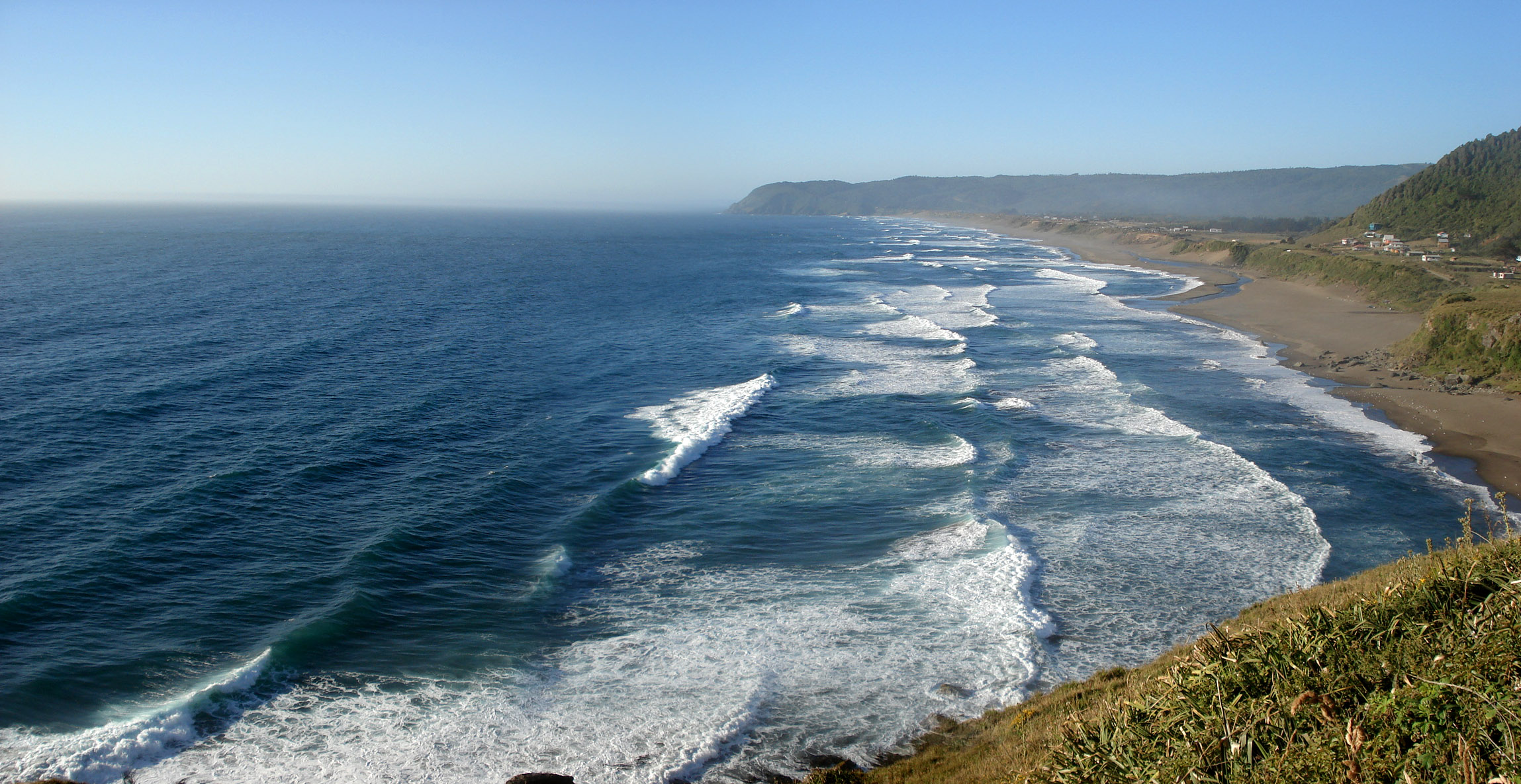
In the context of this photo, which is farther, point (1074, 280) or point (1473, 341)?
point (1074, 280)

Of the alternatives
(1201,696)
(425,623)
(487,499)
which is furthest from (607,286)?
(1201,696)

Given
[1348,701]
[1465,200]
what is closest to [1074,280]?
[1465,200]

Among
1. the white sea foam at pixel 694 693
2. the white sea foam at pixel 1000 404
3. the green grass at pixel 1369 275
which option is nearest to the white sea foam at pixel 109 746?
the white sea foam at pixel 694 693

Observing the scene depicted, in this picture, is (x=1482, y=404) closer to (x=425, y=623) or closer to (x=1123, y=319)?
(x=1123, y=319)

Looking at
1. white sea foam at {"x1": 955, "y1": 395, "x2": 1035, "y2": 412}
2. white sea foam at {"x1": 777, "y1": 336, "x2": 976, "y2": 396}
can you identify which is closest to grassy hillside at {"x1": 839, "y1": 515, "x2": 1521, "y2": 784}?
white sea foam at {"x1": 955, "y1": 395, "x2": 1035, "y2": 412}

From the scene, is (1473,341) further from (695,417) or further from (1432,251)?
(1432,251)

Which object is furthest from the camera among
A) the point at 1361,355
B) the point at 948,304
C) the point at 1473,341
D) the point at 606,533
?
the point at 948,304
